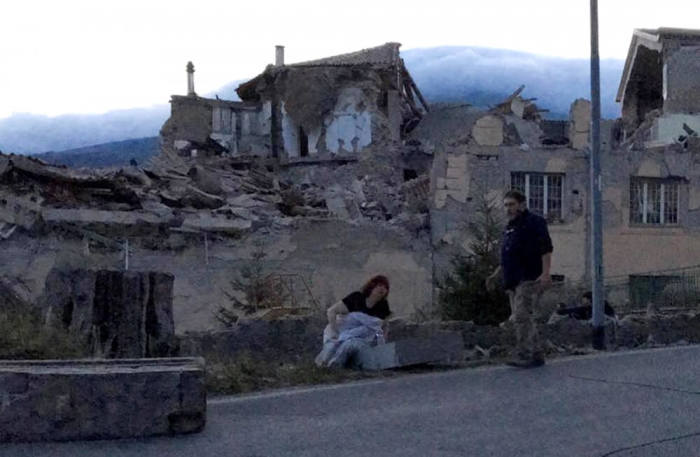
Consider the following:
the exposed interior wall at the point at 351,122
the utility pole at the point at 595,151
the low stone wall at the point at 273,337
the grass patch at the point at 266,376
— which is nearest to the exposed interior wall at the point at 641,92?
the exposed interior wall at the point at 351,122

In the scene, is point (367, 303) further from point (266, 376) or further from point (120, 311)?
point (120, 311)

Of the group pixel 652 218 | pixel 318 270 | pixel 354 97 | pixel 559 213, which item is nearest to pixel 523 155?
pixel 559 213

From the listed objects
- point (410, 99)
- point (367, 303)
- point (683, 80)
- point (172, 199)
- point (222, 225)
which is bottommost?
point (367, 303)

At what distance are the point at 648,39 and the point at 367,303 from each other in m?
31.0

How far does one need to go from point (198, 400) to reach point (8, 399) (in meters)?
1.26

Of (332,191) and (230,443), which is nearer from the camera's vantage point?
(230,443)

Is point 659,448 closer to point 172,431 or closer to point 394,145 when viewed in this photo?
point 172,431

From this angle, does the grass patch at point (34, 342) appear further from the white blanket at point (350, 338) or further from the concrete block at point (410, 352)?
the concrete block at point (410, 352)

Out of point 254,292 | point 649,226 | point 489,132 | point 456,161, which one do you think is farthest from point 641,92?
point 254,292

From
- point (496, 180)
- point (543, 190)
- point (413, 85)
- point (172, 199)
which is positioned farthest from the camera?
point (413, 85)

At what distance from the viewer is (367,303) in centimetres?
1223

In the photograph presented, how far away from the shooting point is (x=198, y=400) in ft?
25.4

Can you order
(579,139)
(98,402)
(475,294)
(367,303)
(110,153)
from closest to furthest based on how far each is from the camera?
(98,402) → (367,303) → (475,294) → (579,139) → (110,153)

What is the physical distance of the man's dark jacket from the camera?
37.3 ft
